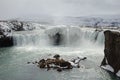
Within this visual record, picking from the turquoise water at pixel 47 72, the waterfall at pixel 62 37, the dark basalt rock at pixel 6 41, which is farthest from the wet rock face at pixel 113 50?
the dark basalt rock at pixel 6 41

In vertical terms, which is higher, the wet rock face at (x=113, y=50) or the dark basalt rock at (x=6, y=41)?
the wet rock face at (x=113, y=50)

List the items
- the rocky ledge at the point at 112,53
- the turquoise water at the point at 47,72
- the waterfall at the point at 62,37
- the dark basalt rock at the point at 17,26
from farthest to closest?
the dark basalt rock at the point at 17,26 < the waterfall at the point at 62,37 < the rocky ledge at the point at 112,53 < the turquoise water at the point at 47,72

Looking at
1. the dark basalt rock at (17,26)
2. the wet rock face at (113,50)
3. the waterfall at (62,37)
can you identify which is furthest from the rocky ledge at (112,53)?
the dark basalt rock at (17,26)

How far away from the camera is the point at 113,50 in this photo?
29406mm

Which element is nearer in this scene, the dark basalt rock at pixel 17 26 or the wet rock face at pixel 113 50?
the wet rock face at pixel 113 50

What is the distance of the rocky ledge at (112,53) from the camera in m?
28.2

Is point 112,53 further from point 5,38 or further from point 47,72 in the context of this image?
point 5,38

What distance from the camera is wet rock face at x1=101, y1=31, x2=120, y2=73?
28.2 metres

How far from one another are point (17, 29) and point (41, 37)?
50.6ft

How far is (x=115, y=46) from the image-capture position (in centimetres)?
2889

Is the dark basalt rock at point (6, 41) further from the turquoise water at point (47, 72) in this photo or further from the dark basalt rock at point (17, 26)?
the turquoise water at point (47, 72)

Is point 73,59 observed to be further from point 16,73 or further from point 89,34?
point 89,34

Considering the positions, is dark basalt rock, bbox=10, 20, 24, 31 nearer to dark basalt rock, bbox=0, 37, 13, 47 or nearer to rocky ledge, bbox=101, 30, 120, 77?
dark basalt rock, bbox=0, 37, 13, 47

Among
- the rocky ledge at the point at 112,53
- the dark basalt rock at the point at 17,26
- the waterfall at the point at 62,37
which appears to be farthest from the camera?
the dark basalt rock at the point at 17,26
